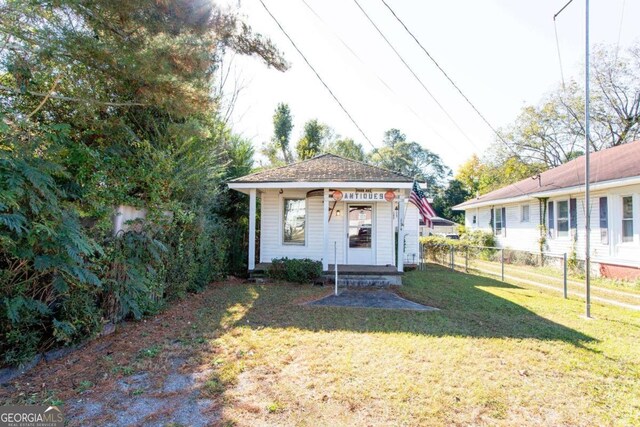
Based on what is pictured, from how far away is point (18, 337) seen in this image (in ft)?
10.7

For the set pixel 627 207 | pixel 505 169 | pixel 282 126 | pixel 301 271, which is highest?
pixel 282 126

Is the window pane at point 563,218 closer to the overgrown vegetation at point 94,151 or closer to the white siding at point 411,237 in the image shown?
the white siding at point 411,237

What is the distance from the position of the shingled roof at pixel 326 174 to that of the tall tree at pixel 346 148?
70.2 ft

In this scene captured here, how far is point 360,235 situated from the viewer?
34.2 ft

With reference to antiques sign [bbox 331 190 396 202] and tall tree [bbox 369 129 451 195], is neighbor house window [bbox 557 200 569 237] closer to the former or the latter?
antiques sign [bbox 331 190 396 202]

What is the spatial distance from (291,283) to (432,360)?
5.54 meters

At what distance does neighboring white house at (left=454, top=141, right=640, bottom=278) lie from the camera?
995cm

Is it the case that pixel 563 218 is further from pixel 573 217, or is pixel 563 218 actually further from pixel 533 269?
pixel 533 269

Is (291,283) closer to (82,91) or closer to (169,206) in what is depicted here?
(169,206)

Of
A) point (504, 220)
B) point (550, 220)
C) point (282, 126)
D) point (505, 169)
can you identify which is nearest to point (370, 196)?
point (550, 220)

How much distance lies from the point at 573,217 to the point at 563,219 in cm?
72

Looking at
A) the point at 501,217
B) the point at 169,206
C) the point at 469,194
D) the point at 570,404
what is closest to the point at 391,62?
the point at 169,206

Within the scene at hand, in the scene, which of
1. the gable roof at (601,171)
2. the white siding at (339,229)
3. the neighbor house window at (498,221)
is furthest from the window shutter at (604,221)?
the white siding at (339,229)

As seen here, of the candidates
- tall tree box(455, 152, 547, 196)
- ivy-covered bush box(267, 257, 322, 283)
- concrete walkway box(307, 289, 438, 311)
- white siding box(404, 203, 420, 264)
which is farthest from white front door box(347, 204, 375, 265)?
tall tree box(455, 152, 547, 196)
